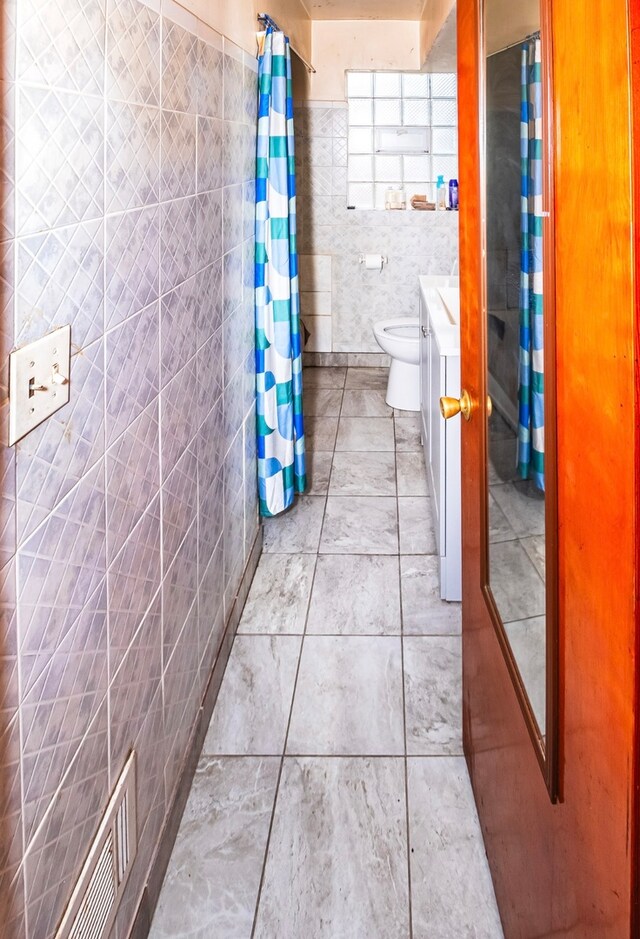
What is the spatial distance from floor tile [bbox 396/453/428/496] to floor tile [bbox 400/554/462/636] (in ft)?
2.07

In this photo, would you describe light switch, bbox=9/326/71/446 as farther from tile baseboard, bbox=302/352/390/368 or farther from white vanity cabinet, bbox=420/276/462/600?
tile baseboard, bbox=302/352/390/368

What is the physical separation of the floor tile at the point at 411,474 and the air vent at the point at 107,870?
2.25 metres

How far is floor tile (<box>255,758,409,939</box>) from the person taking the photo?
4.51 feet

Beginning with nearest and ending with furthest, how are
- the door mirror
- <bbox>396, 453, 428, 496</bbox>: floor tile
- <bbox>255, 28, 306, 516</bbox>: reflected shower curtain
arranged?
the door mirror → <bbox>255, 28, 306, 516</bbox>: reflected shower curtain → <bbox>396, 453, 428, 496</bbox>: floor tile

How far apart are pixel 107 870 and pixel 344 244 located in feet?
15.3

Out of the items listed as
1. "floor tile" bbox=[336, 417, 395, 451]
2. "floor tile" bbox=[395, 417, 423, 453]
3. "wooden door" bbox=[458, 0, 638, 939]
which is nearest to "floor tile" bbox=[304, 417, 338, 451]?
"floor tile" bbox=[336, 417, 395, 451]

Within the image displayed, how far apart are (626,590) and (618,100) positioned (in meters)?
0.41

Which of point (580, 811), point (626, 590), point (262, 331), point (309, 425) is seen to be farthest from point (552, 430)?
point (309, 425)

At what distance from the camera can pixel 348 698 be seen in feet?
6.60

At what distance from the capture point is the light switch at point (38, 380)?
32.9 inches

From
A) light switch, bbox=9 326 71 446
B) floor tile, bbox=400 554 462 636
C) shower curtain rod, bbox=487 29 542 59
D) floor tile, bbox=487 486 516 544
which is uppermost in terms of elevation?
shower curtain rod, bbox=487 29 542 59

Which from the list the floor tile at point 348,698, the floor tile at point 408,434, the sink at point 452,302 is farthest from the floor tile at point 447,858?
the floor tile at point 408,434

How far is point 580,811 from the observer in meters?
0.83

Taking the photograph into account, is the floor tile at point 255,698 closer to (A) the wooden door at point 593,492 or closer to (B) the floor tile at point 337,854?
(B) the floor tile at point 337,854
